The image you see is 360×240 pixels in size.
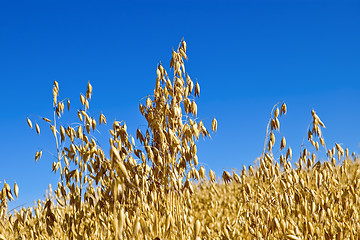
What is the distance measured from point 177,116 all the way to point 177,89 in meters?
0.21

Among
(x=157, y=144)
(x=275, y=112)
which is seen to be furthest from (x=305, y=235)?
(x=157, y=144)

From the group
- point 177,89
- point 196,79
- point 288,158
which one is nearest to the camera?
point 177,89

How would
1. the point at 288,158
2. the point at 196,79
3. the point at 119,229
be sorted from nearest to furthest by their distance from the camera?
the point at 119,229 → the point at 196,79 → the point at 288,158

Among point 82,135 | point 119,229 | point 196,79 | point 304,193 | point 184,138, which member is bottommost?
point 119,229

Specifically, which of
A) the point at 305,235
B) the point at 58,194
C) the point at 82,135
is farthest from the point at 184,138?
the point at 58,194

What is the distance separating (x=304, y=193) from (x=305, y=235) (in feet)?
1.46

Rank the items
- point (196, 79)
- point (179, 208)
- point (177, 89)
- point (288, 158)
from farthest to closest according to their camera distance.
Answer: point (288, 158) < point (196, 79) < point (177, 89) < point (179, 208)

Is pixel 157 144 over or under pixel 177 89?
under

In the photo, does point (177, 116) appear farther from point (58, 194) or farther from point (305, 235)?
point (58, 194)

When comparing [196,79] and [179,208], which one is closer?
[179,208]

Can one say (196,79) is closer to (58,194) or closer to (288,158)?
(288,158)

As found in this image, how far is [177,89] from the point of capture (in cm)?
283

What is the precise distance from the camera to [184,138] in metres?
2.76

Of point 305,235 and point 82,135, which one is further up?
point 82,135
